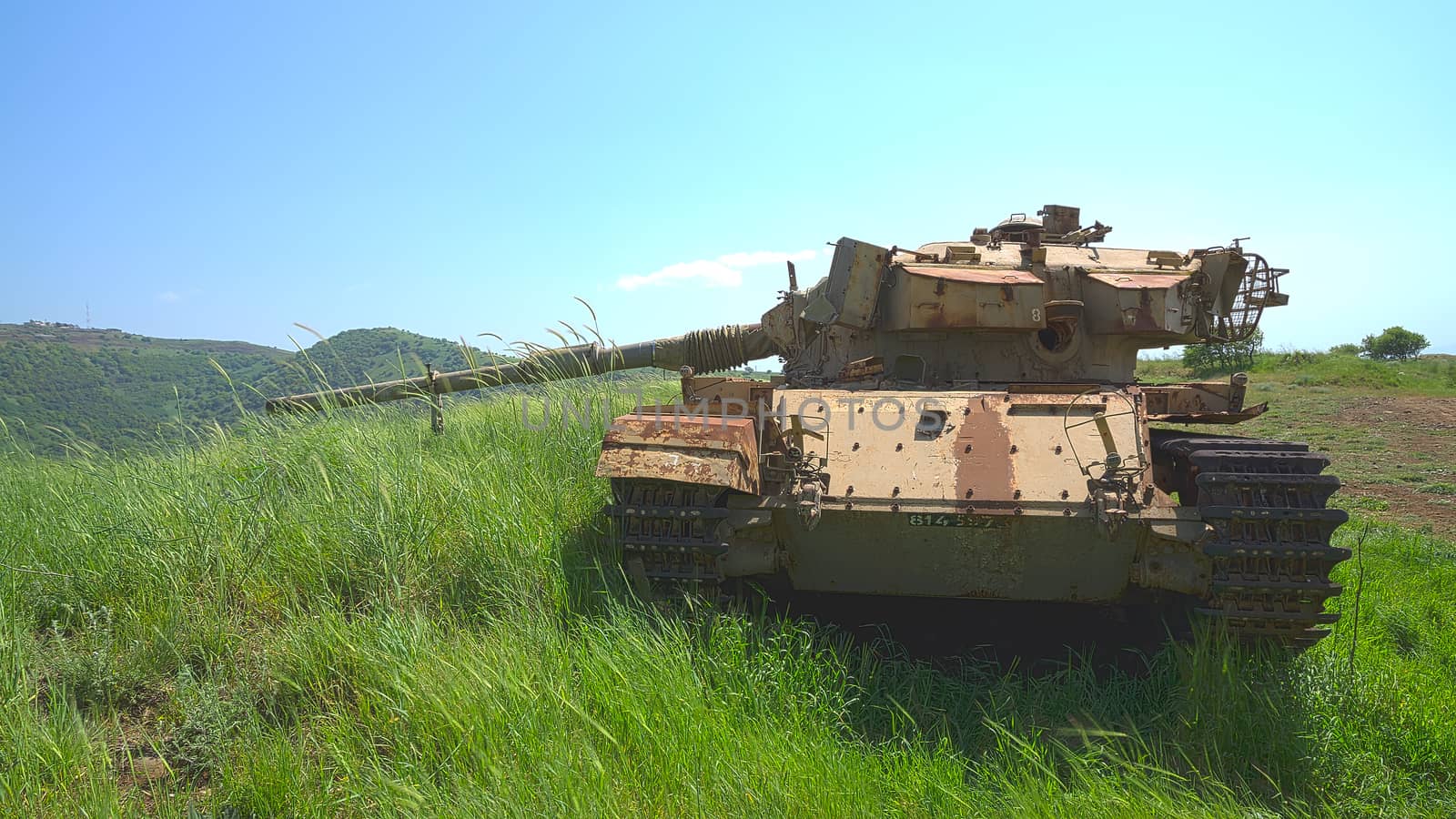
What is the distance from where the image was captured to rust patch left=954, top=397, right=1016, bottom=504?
14.7 ft

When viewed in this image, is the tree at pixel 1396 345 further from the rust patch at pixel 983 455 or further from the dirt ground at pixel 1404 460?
the rust patch at pixel 983 455

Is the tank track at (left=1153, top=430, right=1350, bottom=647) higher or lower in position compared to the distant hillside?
lower

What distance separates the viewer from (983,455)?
A: 184 inches

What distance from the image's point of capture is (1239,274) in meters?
6.60

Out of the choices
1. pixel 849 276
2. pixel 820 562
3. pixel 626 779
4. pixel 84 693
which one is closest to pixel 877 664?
pixel 820 562

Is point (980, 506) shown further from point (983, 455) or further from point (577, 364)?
point (577, 364)

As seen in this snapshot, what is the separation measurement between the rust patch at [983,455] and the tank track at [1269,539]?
2.87ft

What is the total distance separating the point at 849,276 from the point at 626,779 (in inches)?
148

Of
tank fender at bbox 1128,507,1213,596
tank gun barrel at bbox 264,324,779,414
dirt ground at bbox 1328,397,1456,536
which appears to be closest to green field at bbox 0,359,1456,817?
tank fender at bbox 1128,507,1213,596

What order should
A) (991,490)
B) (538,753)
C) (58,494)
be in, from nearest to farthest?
(538,753)
(991,490)
(58,494)

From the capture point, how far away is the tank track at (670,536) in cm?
446

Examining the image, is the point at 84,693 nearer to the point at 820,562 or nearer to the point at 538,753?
the point at 538,753

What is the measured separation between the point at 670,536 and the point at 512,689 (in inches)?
42.4

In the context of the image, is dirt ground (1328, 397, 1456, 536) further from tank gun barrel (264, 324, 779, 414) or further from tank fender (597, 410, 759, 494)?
tank fender (597, 410, 759, 494)
